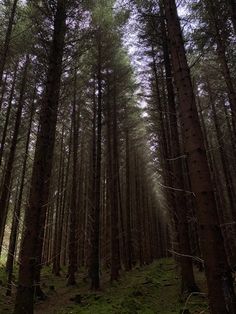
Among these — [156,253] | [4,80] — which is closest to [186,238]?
[4,80]

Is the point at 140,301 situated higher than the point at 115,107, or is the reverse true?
the point at 115,107

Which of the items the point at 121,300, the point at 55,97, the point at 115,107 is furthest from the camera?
the point at 115,107

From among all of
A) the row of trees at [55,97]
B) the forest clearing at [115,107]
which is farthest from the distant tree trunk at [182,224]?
the row of trees at [55,97]

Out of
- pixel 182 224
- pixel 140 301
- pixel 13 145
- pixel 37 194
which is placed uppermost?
pixel 13 145

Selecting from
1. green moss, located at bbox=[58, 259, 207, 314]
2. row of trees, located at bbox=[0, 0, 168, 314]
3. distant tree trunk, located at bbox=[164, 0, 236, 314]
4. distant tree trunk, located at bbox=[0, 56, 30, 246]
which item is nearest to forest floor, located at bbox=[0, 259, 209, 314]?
green moss, located at bbox=[58, 259, 207, 314]

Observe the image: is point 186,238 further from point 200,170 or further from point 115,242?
point 200,170

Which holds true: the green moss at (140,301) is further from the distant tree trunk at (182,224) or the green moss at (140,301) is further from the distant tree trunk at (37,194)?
the distant tree trunk at (37,194)

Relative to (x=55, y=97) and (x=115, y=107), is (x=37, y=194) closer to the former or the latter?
(x=55, y=97)

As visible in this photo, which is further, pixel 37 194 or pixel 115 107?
pixel 115 107

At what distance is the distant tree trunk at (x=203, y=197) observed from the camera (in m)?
2.90

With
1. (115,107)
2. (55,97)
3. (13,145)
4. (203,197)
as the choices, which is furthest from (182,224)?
(115,107)

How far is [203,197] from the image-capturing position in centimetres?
333

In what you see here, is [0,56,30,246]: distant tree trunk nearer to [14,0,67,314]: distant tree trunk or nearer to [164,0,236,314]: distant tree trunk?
[14,0,67,314]: distant tree trunk

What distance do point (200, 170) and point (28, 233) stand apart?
373 cm
